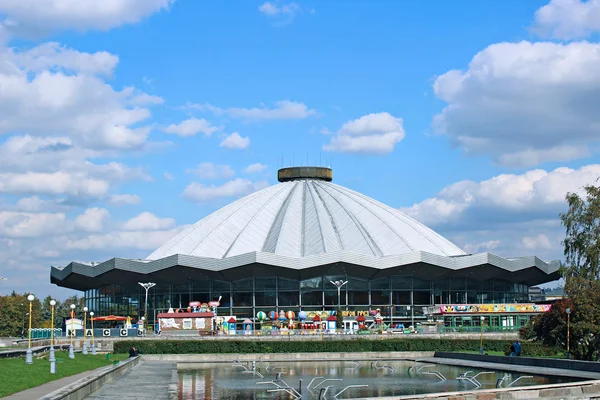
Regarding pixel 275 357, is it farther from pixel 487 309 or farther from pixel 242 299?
pixel 242 299

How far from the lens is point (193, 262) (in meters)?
83.6

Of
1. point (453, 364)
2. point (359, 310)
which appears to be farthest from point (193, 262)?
point (453, 364)

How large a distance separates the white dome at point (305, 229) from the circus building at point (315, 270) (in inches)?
5.5

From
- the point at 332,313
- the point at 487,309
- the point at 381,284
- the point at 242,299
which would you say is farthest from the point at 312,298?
the point at 487,309

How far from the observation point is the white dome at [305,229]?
9231cm

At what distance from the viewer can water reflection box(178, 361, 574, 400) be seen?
91.8 feet

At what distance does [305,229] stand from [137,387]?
67.9 meters

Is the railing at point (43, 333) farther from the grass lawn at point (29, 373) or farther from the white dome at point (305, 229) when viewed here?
the grass lawn at point (29, 373)

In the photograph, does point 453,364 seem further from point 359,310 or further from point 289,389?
point 359,310

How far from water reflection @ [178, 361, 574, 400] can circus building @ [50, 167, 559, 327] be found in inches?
1485

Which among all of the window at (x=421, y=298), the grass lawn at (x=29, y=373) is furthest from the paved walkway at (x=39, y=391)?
the window at (x=421, y=298)

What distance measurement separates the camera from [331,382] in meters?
33.1

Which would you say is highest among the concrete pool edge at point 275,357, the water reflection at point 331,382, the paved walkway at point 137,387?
the paved walkway at point 137,387

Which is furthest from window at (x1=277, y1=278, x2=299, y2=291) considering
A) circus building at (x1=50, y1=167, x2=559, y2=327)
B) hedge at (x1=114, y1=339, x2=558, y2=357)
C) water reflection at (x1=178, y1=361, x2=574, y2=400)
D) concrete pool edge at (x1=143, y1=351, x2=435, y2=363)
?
water reflection at (x1=178, y1=361, x2=574, y2=400)
